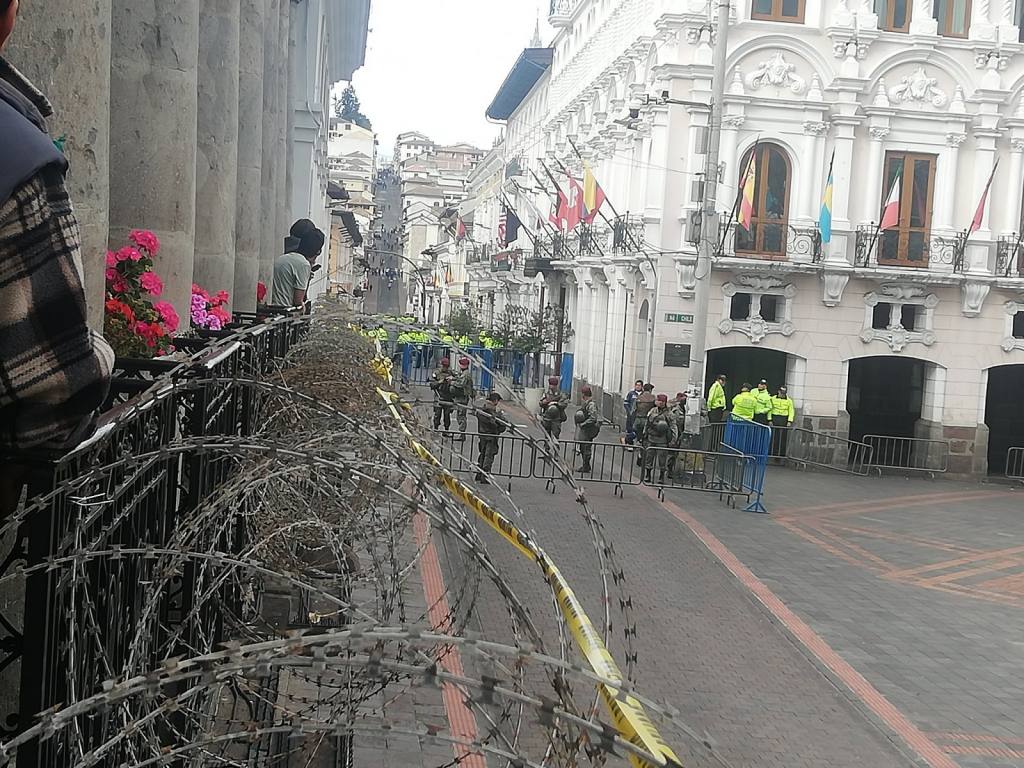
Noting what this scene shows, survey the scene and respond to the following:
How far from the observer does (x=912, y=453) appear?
3347 cm

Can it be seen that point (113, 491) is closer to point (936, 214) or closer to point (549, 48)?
point (936, 214)

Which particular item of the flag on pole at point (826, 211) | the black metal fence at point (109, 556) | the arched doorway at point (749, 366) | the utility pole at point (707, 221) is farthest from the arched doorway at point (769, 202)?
the black metal fence at point (109, 556)

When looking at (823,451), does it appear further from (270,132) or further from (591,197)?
(270,132)

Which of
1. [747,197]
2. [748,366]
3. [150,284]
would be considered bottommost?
[748,366]

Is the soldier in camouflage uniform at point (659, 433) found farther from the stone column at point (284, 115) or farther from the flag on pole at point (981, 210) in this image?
the flag on pole at point (981, 210)

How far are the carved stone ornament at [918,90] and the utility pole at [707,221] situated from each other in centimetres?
796

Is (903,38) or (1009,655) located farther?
(903,38)

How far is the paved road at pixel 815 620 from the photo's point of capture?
9.98 meters

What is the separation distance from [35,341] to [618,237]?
33201mm

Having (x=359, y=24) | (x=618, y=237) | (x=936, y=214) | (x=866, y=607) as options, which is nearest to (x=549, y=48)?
(x=359, y=24)

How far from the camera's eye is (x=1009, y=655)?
42.4ft

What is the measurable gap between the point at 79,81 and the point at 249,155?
8656 millimetres

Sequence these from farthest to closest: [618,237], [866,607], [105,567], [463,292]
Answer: [463,292]
[618,237]
[866,607]
[105,567]

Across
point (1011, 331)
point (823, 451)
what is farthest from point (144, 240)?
point (1011, 331)
